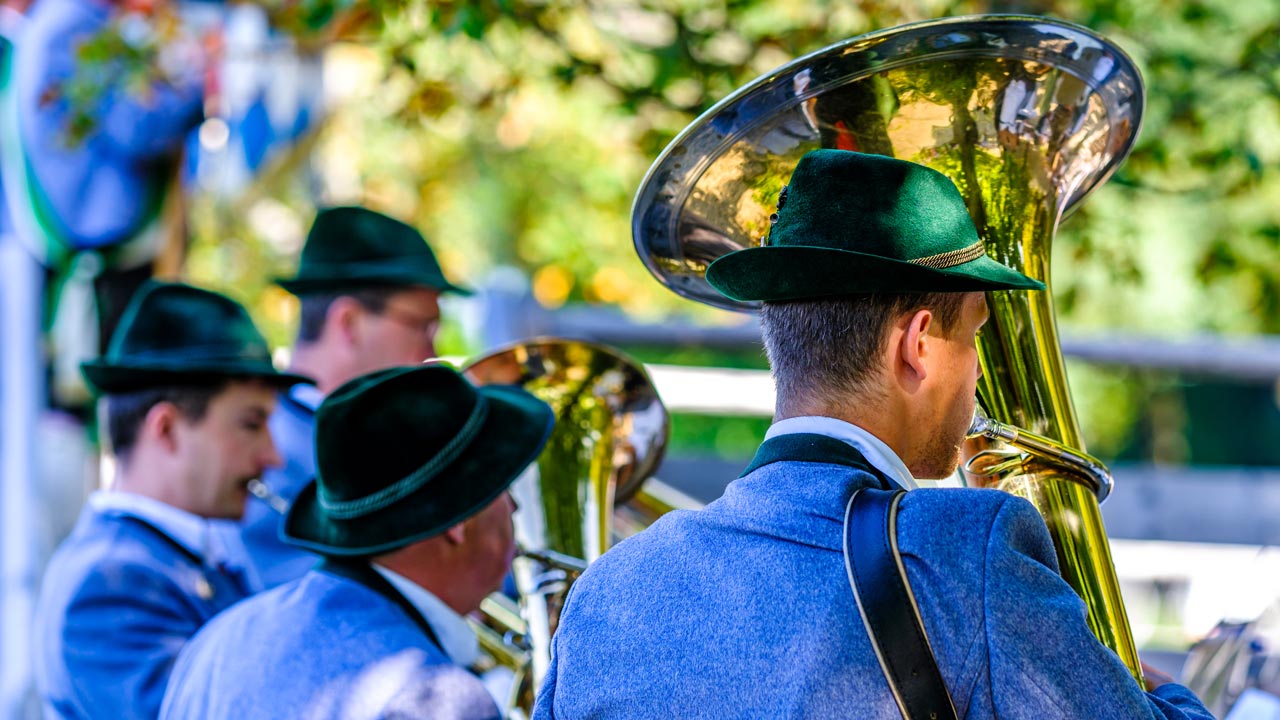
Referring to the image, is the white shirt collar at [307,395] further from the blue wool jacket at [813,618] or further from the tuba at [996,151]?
the blue wool jacket at [813,618]

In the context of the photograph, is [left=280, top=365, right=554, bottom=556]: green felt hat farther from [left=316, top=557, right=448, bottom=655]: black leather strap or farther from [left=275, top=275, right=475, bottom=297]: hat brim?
[left=275, top=275, right=475, bottom=297]: hat brim

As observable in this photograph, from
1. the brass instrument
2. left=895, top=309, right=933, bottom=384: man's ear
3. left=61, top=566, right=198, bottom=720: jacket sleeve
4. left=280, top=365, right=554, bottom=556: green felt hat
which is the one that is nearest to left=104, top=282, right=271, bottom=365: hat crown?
left=61, top=566, right=198, bottom=720: jacket sleeve

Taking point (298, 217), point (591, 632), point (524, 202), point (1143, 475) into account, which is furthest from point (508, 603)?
point (524, 202)

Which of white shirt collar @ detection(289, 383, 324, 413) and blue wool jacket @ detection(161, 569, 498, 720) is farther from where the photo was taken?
white shirt collar @ detection(289, 383, 324, 413)

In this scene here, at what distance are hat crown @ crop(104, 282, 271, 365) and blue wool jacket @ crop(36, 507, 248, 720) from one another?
1.53 ft

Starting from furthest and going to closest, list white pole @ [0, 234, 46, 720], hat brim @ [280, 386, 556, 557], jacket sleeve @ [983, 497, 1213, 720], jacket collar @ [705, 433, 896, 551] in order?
white pole @ [0, 234, 46, 720]
hat brim @ [280, 386, 556, 557]
jacket collar @ [705, 433, 896, 551]
jacket sleeve @ [983, 497, 1213, 720]

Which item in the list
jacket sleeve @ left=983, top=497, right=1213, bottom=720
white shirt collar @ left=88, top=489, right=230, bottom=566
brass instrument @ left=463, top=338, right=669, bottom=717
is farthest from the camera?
white shirt collar @ left=88, top=489, right=230, bottom=566

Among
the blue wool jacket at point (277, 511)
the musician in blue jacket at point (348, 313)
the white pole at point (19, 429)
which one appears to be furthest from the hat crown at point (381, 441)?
the white pole at point (19, 429)

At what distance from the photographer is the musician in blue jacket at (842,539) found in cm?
124

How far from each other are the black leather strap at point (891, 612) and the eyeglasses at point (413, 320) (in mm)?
2512

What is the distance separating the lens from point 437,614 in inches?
88.0

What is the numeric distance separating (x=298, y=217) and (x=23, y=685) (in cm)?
656

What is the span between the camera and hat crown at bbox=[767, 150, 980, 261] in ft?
4.64

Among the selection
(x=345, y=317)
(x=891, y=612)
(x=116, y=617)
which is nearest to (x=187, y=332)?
(x=345, y=317)
